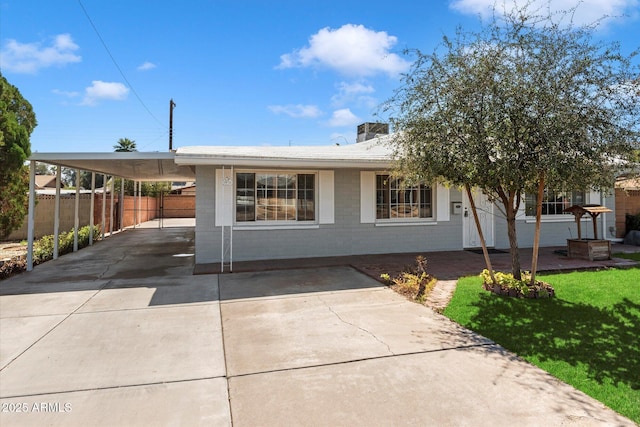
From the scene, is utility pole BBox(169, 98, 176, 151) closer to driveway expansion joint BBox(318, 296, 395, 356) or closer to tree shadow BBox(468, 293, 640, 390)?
driveway expansion joint BBox(318, 296, 395, 356)

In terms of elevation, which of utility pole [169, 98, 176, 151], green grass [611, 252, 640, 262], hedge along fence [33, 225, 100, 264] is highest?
utility pole [169, 98, 176, 151]

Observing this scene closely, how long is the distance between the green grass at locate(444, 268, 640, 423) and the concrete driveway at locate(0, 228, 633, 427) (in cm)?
27

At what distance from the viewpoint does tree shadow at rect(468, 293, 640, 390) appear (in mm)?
3619

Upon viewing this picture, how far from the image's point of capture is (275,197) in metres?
9.73

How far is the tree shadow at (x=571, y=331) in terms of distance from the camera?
3619 millimetres

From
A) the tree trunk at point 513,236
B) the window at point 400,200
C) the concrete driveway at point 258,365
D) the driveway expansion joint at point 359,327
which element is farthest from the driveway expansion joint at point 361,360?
the window at point 400,200

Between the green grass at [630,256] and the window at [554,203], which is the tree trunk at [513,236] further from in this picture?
the window at [554,203]

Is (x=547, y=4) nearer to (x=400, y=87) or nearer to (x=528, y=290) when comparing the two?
(x=400, y=87)

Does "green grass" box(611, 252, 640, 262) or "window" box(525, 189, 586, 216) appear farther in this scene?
"window" box(525, 189, 586, 216)

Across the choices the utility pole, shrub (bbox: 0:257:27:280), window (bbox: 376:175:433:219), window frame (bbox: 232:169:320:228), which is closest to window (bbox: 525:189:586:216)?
window (bbox: 376:175:433:219)

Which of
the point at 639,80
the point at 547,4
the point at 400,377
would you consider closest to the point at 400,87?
the point at 547,4

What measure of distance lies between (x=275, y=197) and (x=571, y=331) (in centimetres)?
706

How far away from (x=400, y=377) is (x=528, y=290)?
3523 millimetres

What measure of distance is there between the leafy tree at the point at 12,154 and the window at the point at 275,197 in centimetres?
536
